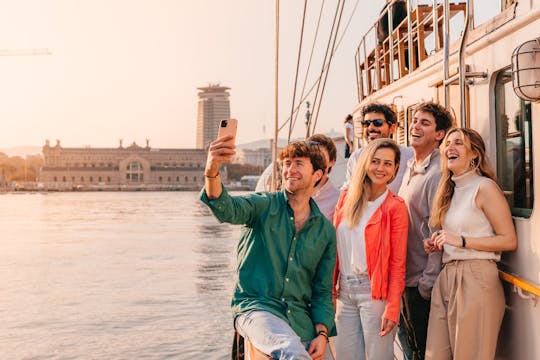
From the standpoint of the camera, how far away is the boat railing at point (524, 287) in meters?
3.70

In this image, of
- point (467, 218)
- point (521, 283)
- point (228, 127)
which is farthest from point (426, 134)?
point (228, 127)

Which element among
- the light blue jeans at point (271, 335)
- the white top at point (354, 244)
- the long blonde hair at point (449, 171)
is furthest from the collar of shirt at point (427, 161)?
the light blue jeans at point (271, 335)

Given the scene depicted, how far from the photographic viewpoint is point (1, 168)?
638 feet

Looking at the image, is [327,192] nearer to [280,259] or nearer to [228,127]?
[280,259]

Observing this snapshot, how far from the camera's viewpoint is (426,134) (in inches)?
174

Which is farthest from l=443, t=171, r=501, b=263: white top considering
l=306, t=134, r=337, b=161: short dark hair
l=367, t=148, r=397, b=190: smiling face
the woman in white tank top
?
l=306, t=134, r=337, b=161: short dark hair

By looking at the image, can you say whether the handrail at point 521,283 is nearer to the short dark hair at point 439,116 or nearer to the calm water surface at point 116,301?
the short dark hair at point 439,116

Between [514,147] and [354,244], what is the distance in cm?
108

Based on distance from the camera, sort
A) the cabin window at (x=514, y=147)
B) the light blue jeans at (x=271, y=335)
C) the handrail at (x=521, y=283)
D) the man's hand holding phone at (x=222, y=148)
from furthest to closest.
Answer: the cabin window at (x=514, y=147)
the handrail at (x=521, y=283)
the man's hand holding phone at (x=222, y=148)
the light blue jeans at (x=271, y=335)

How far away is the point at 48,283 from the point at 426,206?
1602 centimetres

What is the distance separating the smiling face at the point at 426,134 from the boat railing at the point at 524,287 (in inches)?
34.6

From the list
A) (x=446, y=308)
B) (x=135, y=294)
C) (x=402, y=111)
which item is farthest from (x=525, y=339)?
(x=135, y=294)

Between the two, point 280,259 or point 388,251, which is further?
point 388,251

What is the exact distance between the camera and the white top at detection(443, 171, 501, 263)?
12.8 feet
